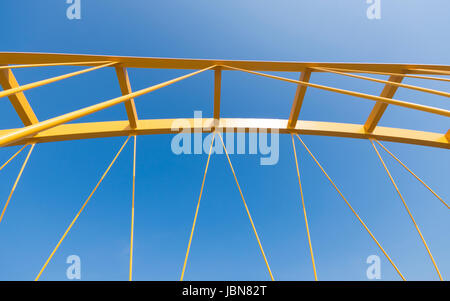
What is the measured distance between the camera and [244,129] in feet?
25.0

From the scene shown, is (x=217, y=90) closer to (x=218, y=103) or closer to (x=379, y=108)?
(x=218, y=103)

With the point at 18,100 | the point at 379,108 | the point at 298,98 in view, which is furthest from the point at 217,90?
the point at 18,100

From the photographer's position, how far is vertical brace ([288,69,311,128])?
20.3 feet

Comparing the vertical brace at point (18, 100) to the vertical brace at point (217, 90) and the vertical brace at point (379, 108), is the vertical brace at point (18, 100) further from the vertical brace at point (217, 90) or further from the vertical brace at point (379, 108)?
the vertical brace at point (379, 108)

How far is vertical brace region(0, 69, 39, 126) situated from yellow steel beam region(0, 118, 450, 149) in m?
0.75

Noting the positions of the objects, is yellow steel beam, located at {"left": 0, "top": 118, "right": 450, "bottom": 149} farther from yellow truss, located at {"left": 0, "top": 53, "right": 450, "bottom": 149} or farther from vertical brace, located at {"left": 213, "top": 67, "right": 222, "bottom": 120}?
vertical brace, located at {"left": 213, "top": 67, "right": 222, "bottom": 120}

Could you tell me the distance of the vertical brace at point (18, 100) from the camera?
5.47m

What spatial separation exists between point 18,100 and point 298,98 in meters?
7.87

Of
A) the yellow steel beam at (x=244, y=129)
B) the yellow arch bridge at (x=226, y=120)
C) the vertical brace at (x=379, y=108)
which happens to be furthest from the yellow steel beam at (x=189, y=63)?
the yellow steel beam at (x=244, y=129)

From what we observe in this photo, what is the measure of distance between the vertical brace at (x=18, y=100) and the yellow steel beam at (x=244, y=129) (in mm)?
751
